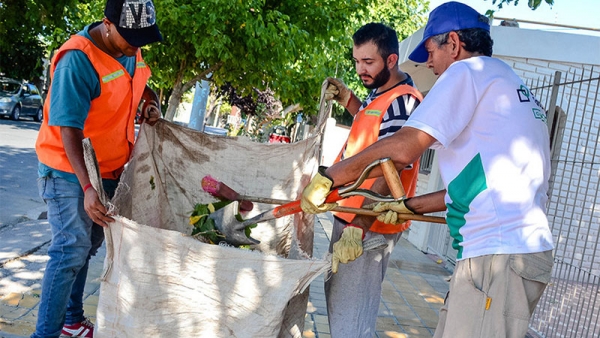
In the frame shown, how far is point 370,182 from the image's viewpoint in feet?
9.09

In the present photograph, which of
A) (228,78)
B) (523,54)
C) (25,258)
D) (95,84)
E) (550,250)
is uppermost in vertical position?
(523,54)

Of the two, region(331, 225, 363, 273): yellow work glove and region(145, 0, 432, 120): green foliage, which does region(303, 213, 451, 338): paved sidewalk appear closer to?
region(331, 225, 363, 273): yellow work glove

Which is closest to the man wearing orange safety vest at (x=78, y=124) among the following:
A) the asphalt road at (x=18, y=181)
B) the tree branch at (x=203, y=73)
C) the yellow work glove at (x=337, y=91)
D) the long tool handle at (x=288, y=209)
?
the long tool handle at (x=288, y=209)

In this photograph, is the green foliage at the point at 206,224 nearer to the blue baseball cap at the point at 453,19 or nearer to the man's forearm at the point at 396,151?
the man's forearm at the point at 396,151

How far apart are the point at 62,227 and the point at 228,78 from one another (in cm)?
556

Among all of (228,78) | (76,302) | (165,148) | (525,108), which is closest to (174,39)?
(228,78)

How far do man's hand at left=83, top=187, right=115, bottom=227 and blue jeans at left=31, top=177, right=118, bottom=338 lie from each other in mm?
290

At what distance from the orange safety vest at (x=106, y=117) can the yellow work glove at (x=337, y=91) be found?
3.38 ft

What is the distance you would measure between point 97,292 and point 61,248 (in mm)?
1580

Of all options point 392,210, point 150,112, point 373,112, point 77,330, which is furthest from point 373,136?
point 77,330

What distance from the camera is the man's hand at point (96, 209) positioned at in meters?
2.60

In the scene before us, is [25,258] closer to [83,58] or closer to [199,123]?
[83,58]

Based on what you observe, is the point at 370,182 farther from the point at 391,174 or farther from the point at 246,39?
the point at 246,39

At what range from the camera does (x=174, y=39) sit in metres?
7.27
